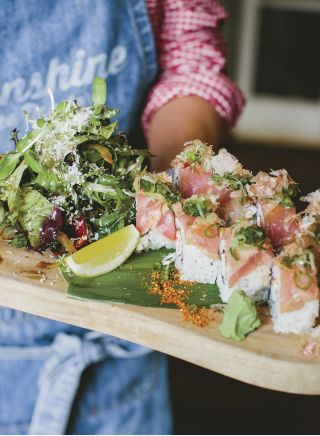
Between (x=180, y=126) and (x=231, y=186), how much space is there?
1.81 ft

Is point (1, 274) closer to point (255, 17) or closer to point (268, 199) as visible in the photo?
point (268, 199)

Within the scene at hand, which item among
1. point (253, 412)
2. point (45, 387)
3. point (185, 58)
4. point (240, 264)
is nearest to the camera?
point (240, 264)

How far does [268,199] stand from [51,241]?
0.50m

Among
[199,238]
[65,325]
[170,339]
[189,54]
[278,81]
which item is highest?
[189,54]

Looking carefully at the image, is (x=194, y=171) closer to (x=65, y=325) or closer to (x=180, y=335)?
(x=180, y=335)

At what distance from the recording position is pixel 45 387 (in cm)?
181

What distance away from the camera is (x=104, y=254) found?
55.2 inches

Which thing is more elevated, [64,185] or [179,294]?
[64,185]

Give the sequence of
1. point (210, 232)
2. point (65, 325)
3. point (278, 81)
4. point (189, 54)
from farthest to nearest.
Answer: point (278, 81) → point (189, 54) → point (65, 325) → point (210, 232)

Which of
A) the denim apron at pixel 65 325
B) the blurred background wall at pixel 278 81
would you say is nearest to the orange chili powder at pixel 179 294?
the denim apron at pixel 65 325

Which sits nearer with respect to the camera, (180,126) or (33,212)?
(33,212)

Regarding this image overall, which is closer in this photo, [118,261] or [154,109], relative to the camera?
[118,261]

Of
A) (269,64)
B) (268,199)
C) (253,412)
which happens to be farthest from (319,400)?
(269,64)

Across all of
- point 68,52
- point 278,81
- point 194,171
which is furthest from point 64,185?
point 278,81
